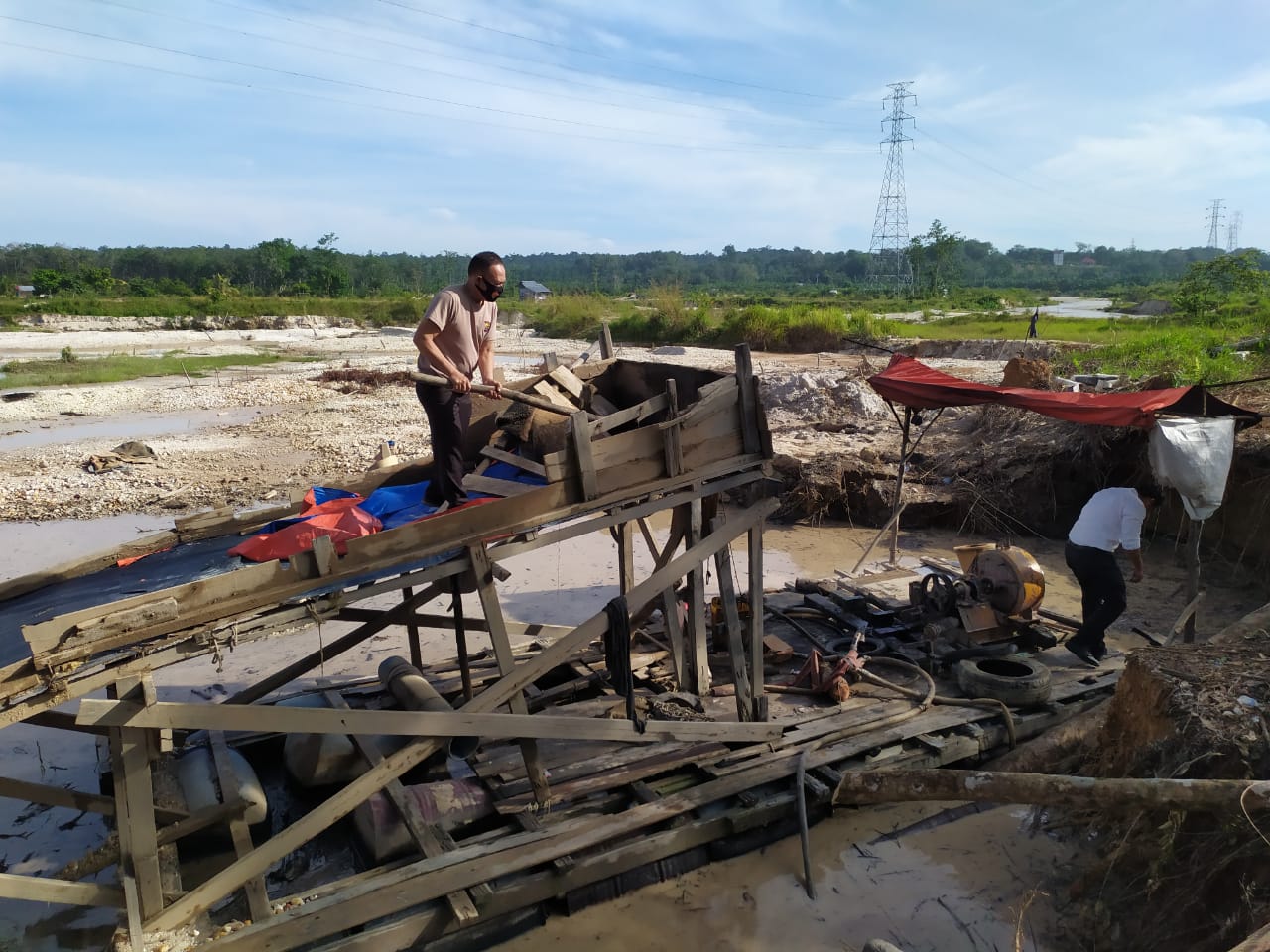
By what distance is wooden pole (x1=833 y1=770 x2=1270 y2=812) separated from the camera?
3.34m

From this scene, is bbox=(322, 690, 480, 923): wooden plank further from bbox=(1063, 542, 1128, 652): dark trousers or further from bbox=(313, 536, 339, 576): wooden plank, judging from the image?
bbox=(1063, 542, 1128, 652): dark trousers

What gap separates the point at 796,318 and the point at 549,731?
28.2 meters

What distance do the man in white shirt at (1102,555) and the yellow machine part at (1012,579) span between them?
1.09ft

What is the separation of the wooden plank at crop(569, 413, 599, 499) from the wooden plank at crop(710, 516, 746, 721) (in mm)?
1235

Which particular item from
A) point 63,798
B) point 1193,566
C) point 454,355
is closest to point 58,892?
point 63,798

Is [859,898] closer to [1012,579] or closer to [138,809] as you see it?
[1012,579]

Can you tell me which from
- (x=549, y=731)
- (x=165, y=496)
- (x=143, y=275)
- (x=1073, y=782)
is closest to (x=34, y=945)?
(x=549, y=731)

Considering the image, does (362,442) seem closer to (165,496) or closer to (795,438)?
(165,496)

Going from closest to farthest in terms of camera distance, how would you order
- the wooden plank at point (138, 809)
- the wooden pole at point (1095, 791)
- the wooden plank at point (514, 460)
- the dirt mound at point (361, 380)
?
the wooden pole at point (1095, 791) → the wooden plank at point (138, 809) → the wooden plank at point (514, 460) → the dirt mound at point (361, 380)

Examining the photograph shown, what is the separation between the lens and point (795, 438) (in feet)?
52.7

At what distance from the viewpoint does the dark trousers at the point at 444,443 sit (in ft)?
17.2

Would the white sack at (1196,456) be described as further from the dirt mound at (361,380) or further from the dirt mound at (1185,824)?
the dirt mound at (361,380)

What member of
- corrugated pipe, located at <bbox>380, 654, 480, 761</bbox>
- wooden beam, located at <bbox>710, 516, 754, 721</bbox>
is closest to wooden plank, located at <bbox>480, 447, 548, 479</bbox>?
wooden beam, located at <bbox>710, 516, 754, 721</bbox>

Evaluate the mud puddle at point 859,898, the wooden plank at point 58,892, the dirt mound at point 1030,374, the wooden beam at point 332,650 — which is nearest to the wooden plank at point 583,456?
the wooden beam at point 332,650
